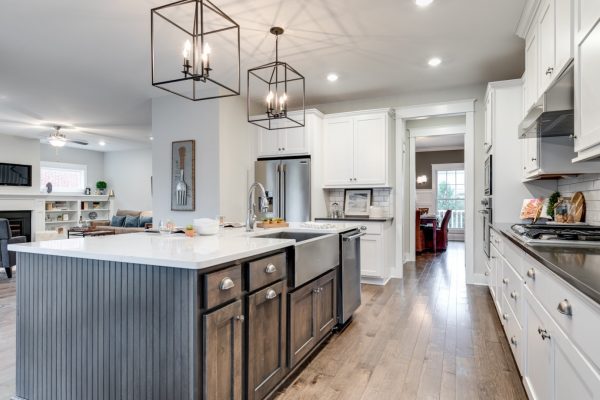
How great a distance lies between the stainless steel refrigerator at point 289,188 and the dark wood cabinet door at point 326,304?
6.98 ft

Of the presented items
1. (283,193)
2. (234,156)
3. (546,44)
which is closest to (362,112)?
(283,193)

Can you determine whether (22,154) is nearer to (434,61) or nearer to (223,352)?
(434,61)

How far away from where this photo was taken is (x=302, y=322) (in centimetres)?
237

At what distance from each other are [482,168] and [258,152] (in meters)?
3.09

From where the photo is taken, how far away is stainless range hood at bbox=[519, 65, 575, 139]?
79.0 inches

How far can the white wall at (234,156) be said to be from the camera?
16.0 feet

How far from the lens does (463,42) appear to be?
3.49 metres

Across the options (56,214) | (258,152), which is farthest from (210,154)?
(56,214)

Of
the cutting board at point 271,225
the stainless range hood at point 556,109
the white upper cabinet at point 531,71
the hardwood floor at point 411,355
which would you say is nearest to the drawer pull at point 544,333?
the hardwood floor at point 411,355

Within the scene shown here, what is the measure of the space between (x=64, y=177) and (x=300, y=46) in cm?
899

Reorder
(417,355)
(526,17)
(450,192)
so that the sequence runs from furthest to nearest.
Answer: (450,192) → (526,17) → (417,355)

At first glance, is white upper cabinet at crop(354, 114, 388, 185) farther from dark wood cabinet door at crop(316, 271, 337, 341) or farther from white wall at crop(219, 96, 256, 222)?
dark wood cabinet door at crop(316, 271, 337, 341)

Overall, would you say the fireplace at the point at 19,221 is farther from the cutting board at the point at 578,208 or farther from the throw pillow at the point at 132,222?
the cutting board at the point at 578,208

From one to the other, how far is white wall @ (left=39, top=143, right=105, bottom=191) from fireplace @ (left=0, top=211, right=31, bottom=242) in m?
1.83
